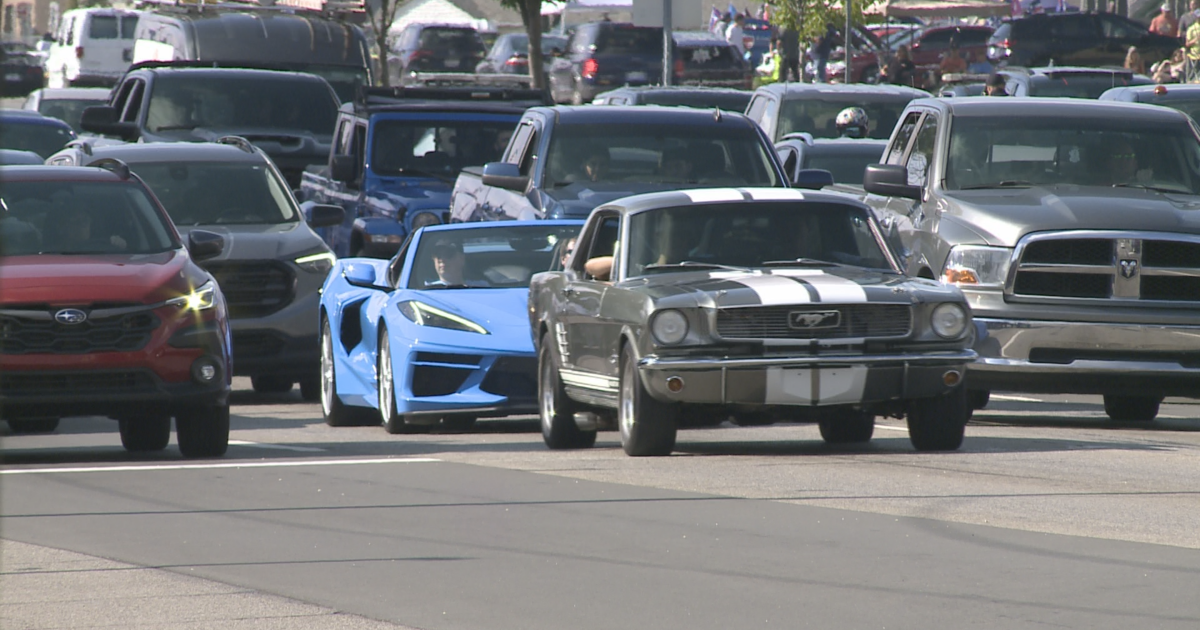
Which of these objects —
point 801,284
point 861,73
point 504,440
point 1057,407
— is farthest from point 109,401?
point 861,73

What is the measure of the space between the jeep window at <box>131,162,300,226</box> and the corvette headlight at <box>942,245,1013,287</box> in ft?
19.8

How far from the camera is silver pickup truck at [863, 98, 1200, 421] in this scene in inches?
531

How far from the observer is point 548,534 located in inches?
358

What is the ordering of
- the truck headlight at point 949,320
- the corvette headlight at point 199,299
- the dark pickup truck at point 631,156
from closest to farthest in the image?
the truck headlight at point 949,320 < the corvette headlight at point 199,299 < the dark pickup truck at point 631,156

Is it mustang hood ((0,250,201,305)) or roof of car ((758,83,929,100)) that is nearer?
mustang hood ((0,250,201,305))

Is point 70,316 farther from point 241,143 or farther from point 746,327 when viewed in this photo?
point 241,143

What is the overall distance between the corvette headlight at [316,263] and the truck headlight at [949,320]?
21.6 ft

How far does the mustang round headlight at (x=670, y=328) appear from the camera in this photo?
11273 millimetres

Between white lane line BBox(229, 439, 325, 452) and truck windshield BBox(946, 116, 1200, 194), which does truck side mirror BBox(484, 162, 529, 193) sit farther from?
white lane line BBox(229, 439, 325, 452)

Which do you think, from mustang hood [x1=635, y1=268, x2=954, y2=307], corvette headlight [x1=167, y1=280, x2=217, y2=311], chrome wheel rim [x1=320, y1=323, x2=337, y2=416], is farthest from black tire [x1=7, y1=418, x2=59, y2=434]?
mustang hood [x1=635, y1=268, x2=954, y2=307]

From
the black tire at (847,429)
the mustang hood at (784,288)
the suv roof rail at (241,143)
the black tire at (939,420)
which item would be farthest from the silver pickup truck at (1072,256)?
the suv roof rail at (241,143)

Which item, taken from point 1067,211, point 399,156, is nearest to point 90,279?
point 1067,211

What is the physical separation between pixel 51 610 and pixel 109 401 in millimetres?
4618

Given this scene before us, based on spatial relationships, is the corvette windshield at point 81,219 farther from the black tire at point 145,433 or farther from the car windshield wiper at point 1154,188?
the car windshield wiper at point 1154,188
